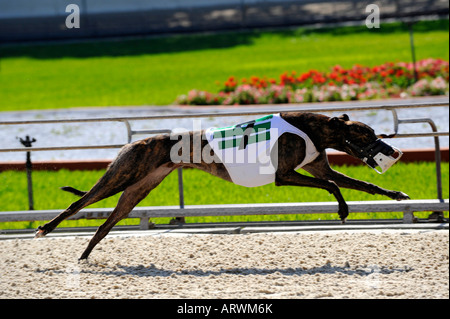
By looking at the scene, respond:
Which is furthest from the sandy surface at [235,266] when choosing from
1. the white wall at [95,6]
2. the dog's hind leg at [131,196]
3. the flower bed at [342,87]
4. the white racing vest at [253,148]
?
the white wall at [95,6]

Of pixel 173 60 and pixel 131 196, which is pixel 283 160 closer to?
pixel 131 196

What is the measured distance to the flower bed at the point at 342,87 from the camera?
1616cm

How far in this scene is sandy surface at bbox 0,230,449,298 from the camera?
16.8 feet

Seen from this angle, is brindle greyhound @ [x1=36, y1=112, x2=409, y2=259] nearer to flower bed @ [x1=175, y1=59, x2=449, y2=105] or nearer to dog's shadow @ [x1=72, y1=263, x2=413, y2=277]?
dog's shadow @ [x1=72, y1=263, x2=413, y2=277]

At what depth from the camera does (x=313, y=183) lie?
18.4ft

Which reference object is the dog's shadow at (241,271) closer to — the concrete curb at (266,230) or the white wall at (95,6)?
the concrete curb at (266,230)

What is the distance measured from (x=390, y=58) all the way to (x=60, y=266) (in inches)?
764

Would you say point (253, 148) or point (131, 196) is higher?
point (253, 148)

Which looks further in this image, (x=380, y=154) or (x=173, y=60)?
(x=173, y=60)

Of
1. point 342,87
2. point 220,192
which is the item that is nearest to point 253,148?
point 220,192

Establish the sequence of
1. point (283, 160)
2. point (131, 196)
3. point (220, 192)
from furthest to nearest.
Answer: point (220, 192), point (131, 196), point (283, 160)

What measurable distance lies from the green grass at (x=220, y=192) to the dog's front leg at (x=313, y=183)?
1.98 meters

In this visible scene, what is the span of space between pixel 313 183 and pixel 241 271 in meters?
0.89
